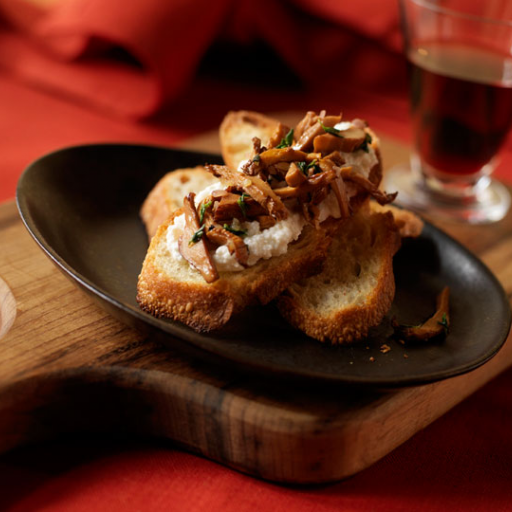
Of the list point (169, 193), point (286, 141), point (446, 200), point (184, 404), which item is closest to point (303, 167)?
point (286, 141)

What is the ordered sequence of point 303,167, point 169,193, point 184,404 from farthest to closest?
point 169,193 < point 303,167 < point 184,404

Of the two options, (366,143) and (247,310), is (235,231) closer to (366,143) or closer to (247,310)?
(247,310)

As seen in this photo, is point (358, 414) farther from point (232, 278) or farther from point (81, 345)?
point (81, 345)

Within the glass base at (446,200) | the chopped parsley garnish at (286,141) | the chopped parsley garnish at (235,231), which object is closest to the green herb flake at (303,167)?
the chopped parsley garnish at (286,141)

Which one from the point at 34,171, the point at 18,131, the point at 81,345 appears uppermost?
the point at 34,171

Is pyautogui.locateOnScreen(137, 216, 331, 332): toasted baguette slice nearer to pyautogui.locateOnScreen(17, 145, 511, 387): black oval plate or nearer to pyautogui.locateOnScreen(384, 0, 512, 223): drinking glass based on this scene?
pyautogui.locateOnScreen(17, 145, 511, 387): black oval plate

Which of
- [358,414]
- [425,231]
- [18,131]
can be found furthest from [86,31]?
[358,414]
